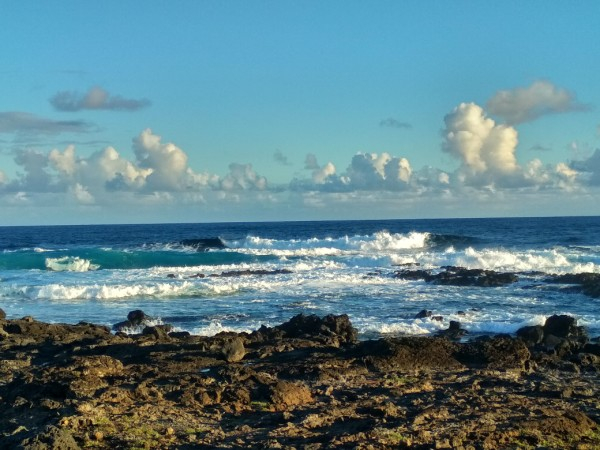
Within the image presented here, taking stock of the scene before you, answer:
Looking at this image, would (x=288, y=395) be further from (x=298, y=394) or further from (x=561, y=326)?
(x=561, y=326)

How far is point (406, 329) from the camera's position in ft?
63.3

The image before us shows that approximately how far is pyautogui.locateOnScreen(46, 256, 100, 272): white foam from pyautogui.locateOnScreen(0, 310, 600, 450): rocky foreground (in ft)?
108

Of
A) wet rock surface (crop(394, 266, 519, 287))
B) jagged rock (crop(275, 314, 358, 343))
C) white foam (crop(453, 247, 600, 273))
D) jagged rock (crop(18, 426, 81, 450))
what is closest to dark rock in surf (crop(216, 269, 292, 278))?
wet rock surface (crop(394, 266, 519, 287))

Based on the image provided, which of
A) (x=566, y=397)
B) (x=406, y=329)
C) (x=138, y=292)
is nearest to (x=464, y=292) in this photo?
(x=406, y=329)

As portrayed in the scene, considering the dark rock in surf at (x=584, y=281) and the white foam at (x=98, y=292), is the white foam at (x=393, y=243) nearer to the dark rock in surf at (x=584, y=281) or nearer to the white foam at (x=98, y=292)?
the dark rock in surf at (x=584, y=281)

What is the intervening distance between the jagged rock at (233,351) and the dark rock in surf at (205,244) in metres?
50.4

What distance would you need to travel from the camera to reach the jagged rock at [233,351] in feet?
45.0

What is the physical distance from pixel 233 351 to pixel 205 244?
55.7m

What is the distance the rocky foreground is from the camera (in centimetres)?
855

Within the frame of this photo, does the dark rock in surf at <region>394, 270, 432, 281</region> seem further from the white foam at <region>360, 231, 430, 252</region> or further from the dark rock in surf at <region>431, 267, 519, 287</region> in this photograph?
the white foam at <region>360, 231, 430, 252</region>

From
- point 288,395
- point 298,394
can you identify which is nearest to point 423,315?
point 298,394

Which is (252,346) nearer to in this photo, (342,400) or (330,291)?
(342,400)

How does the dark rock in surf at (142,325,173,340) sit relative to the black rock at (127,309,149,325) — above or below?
above

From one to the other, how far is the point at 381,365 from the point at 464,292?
17.2 meters
